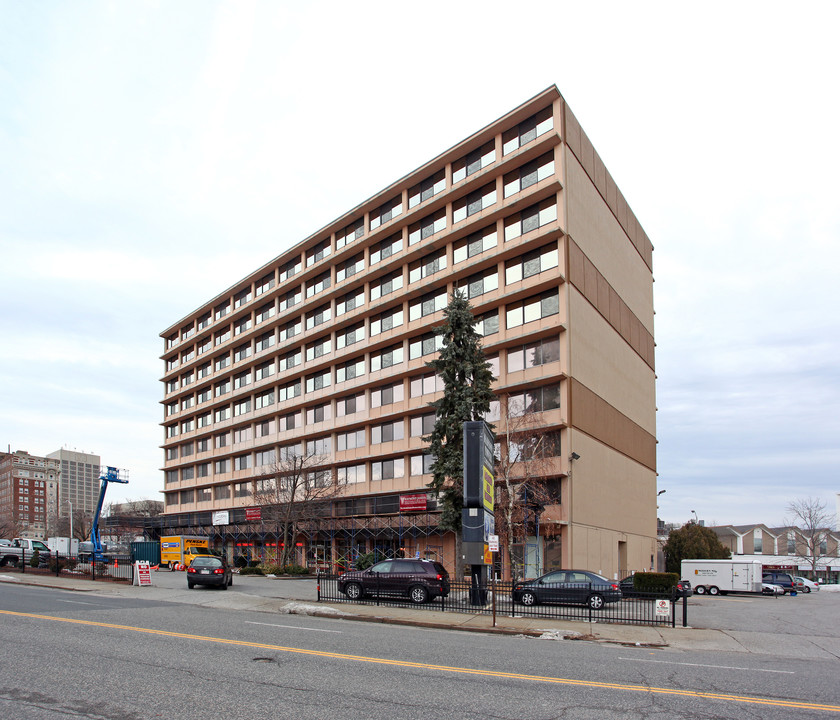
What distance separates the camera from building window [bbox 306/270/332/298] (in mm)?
60416

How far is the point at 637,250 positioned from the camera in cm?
5550

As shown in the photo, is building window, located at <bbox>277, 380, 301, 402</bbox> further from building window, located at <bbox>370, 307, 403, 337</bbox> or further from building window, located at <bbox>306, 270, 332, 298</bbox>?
building window, located at <bbox>370, 307, 403, 337</bbox>

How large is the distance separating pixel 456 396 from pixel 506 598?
1027 cm

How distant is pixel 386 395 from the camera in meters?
52.2

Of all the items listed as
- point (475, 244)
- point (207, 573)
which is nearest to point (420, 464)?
point (475, 244)

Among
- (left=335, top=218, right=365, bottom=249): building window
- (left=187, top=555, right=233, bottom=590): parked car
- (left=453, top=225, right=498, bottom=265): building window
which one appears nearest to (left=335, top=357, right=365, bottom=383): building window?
(left=335, top=218, right=365, bottom=249): building window

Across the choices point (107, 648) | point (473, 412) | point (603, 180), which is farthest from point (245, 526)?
point (107, 648)

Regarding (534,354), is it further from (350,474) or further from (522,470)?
(350,474)

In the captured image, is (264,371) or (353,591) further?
(264,371)

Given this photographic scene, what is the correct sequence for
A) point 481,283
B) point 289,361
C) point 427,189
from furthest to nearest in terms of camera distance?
point 289,361
point 427,189
point 481,283

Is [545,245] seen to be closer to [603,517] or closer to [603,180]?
[603,180]

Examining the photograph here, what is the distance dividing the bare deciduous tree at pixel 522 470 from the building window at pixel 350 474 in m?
17.4

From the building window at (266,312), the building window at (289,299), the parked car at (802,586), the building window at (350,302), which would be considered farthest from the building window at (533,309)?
the building window at (266,312)

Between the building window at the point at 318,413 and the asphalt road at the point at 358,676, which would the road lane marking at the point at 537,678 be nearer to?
the asphalt road at the point at 358,676
